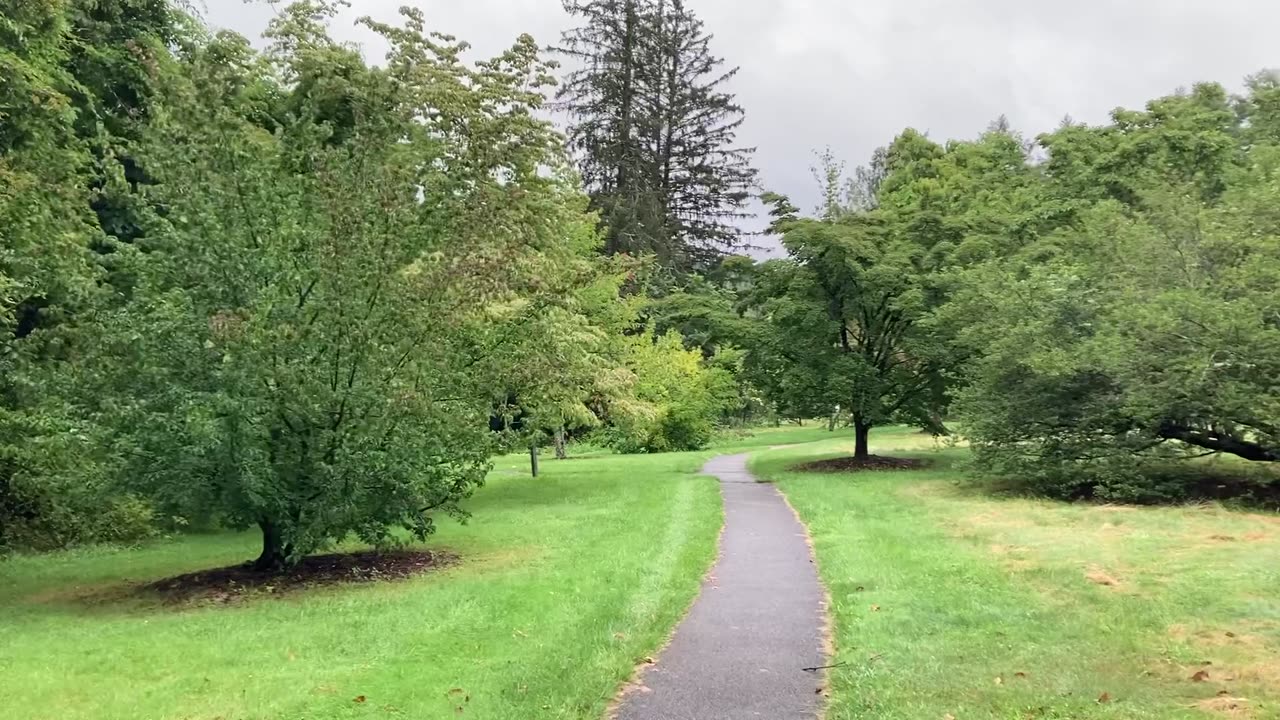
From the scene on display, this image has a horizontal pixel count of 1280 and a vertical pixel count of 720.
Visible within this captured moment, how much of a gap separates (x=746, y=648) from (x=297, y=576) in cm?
656

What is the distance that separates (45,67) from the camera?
494 inches

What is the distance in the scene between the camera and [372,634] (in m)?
7.50

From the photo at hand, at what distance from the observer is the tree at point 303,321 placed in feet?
31.4

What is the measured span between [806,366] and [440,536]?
470 inches

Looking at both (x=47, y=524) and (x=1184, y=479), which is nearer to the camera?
(x=47, y=524)

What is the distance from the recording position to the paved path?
17.8 ft

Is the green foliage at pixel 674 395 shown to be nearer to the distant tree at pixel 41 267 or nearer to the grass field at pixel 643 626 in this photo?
the grass field at pixel 643 626

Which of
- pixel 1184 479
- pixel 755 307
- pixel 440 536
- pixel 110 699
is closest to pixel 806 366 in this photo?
pixel 755 307

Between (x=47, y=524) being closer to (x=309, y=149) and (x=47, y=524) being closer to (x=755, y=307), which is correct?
(x=309, y=149)

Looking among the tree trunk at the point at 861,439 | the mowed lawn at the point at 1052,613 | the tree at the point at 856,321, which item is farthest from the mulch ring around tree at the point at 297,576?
the tree trunk at the point at 861,439

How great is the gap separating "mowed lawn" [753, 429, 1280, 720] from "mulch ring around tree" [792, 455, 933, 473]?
824 centimetres

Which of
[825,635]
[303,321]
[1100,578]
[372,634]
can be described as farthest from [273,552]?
[1100,578]

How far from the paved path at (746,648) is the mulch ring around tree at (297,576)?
4014 millimetres

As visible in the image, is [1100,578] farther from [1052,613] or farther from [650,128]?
[650,128]
